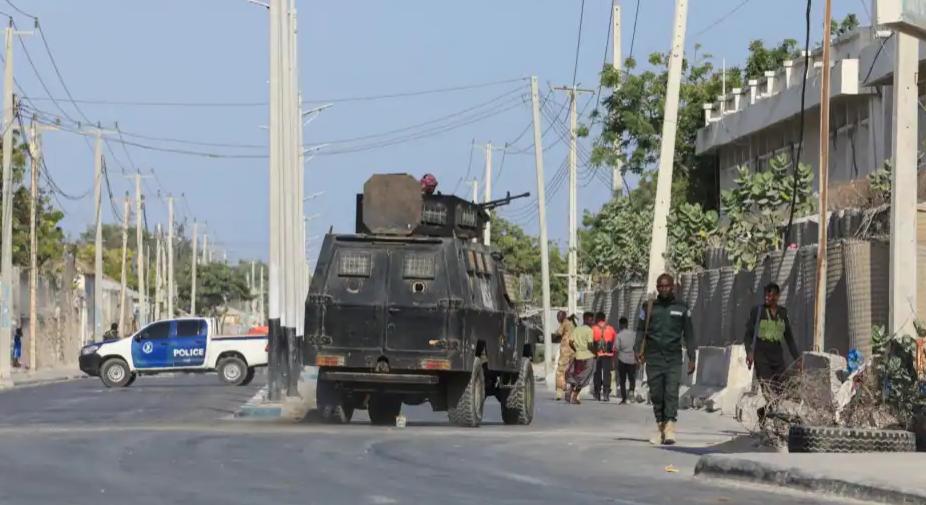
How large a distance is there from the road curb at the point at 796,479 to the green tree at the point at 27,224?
64.7 m

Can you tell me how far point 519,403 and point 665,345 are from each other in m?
6.57

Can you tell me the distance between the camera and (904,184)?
22.4m

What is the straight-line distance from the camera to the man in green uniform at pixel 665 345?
1945 cm

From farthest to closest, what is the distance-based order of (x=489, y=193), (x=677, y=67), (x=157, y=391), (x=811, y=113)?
1. (x=489, y=193)
2. (x=811, y=113)
3. (x=157, y=391)
4. (x=677, y=67)

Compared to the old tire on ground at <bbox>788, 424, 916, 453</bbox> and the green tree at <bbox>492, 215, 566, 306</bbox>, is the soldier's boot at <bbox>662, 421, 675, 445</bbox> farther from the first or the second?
the green tree at <bbox>492, 215, 566, 306</bbox>

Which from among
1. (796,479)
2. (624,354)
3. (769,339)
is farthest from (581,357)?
(796,479)

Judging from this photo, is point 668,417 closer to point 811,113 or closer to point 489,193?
point 811,113

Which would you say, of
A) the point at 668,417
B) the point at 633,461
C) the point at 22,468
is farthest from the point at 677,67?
the point at 22,468

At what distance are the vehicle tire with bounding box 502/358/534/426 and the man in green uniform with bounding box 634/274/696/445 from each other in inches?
244

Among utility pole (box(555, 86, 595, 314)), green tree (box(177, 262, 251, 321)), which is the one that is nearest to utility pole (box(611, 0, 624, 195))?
utility pole (box(555, 86, 595, 314))

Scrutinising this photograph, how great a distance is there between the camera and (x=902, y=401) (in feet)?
57.6

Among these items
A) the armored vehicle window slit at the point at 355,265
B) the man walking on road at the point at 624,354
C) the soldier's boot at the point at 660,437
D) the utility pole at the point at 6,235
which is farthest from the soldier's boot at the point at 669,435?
the utility pole at the point at 6,235

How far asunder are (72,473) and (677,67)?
67.5 feet

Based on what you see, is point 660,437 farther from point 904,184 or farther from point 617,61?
point 617,61
